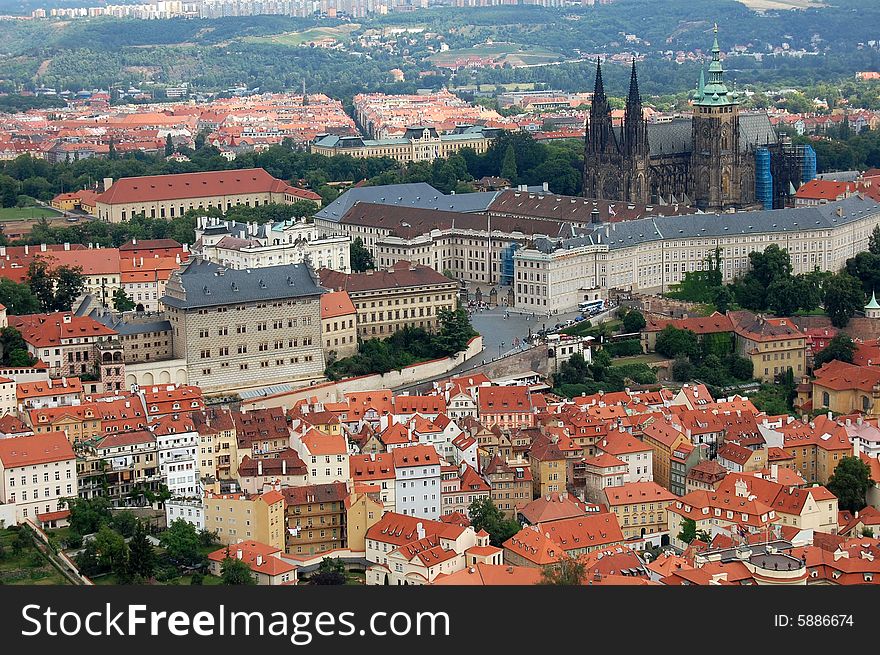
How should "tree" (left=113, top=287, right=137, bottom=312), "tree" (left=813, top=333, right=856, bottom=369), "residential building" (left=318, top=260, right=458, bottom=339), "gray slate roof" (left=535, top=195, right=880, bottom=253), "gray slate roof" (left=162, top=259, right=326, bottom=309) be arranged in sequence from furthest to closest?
"gray slate roof" (left=535, top=195, right=880, bottom=253)
"tree" (left=113, top=287, right=137, bottom=312)
"tree" (left=813, top=333, right=856, bottom=369)
"residential building" (left=318, top=260, right=458, bottom=339)
"gray slate roof" (left=162, top=259, right=326, bottom=309)

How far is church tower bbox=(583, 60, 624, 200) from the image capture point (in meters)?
80.2

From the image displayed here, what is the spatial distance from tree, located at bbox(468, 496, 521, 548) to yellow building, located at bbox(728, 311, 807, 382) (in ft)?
54.8

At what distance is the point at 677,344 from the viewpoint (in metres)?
61.5

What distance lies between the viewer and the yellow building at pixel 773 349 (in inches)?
2415

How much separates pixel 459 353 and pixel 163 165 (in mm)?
40763

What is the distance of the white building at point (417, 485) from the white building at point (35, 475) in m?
6.98

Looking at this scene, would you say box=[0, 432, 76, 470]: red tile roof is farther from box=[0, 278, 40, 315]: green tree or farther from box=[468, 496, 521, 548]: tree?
box=[0, 278, 40, 315]: green tree

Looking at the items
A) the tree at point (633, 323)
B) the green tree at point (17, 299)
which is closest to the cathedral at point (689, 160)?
the tree at point (633, 323)

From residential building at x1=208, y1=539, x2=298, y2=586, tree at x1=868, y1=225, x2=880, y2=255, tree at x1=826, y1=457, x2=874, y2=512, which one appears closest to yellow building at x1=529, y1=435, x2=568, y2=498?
tree at x1=826, y1=457, x2=874, y2=512

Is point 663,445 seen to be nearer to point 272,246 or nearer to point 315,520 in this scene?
point 315,520

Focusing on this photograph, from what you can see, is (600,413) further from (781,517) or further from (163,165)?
(163,165)

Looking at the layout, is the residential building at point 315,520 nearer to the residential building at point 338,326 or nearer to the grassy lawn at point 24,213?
the residential building at point 338,326

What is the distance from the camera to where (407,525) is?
44.0 metres

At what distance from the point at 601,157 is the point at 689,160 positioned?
3.60 metres
